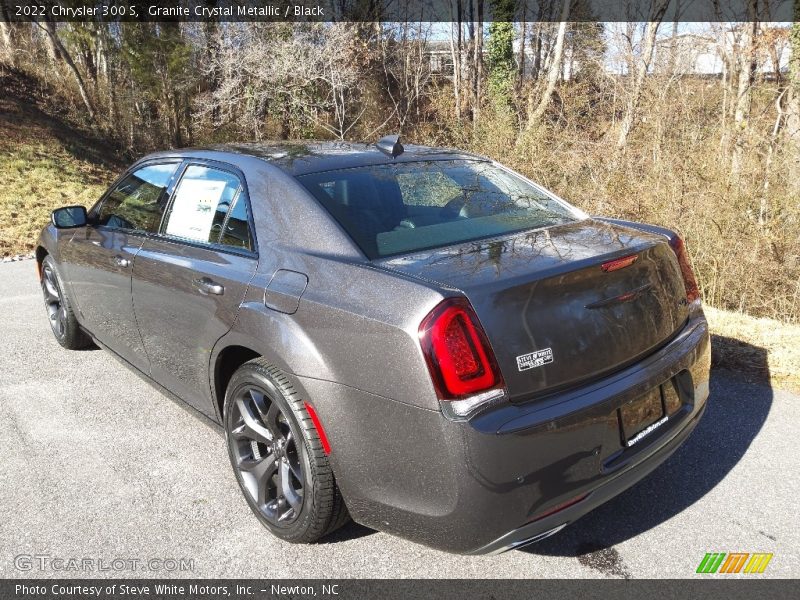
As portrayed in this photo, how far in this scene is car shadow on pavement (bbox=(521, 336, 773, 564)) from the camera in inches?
103

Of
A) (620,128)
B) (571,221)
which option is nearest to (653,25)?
(620,128)

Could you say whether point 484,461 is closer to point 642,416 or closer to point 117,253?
point 642,416

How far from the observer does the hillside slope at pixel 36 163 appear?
12578 millimetres

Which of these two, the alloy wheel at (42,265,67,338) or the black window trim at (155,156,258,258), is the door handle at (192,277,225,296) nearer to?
the black window trim at (155,156,258,258)

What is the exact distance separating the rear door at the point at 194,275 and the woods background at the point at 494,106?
14.7ft

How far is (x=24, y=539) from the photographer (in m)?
2.79

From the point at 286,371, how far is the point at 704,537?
70.6 inches

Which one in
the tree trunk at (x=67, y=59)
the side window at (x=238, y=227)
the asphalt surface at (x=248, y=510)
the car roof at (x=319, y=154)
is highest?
the tree trunk at (x=67, y=59)

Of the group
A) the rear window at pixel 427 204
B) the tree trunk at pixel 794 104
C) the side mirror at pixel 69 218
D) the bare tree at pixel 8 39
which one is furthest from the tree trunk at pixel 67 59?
the rear window at pixel 427 204

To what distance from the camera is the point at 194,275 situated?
3.09m

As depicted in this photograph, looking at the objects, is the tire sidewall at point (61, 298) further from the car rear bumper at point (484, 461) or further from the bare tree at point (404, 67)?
the bare tree at point (404, 67)

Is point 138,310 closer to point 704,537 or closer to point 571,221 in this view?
point 571,221

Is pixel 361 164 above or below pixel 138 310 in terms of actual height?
above

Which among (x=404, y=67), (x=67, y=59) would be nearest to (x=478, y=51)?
(x=404, y=67)
